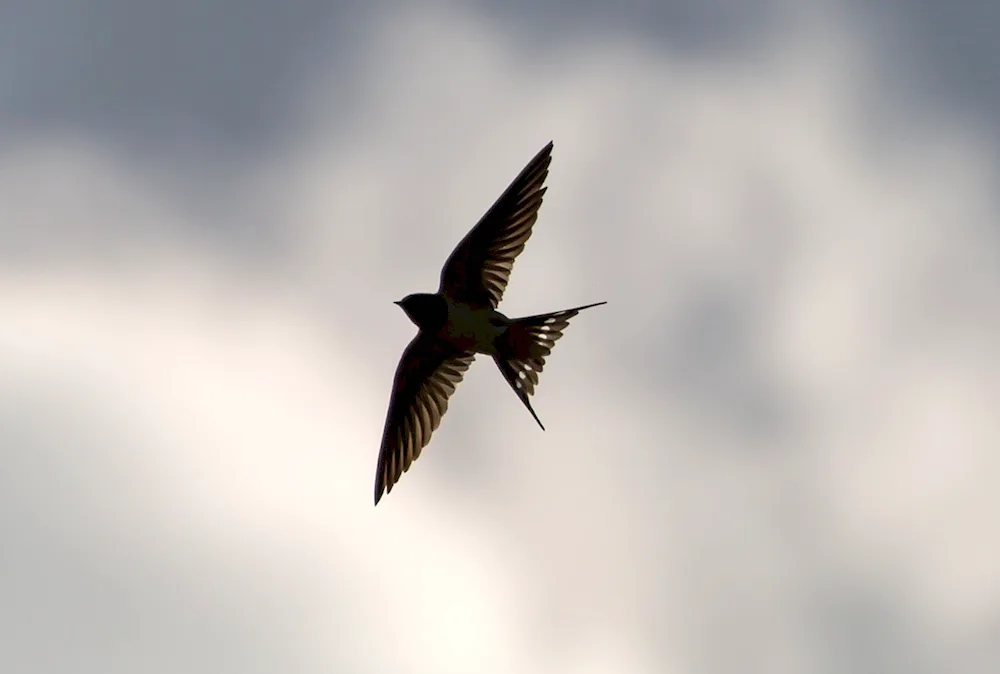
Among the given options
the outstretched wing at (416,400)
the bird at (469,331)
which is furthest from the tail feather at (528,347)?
the outstretched wing at (416,400)

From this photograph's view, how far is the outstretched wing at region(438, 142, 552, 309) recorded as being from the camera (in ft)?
27.9

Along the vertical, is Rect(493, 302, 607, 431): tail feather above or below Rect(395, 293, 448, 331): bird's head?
below

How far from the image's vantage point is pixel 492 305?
8.69 meters

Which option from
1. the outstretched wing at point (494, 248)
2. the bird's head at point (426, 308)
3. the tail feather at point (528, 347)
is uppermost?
the outstretched wing at point (494, 248)

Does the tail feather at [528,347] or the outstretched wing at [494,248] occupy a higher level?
the outstretched wing at [494,248]

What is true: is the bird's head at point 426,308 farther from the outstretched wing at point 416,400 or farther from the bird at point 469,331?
the outstretched wing at point 416,400

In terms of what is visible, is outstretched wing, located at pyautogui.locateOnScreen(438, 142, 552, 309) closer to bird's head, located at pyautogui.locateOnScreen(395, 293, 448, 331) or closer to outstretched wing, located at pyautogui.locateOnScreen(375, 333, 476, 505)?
bird's head, located at pyautogui.locateOnScreen(395, 293, 448, 331)

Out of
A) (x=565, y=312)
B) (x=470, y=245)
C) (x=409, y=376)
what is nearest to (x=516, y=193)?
(x=470, y=245)

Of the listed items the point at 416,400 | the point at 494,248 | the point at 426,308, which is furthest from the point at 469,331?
the point at 416,400

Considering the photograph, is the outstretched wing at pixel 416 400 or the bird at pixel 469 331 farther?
the outstretched wing at pixel 416 400

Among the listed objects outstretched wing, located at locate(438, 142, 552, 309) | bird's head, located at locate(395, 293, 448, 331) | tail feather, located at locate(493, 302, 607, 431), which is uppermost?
outstretched wing, located at locate(438, 142, 552, 309)

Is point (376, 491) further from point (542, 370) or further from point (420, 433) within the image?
point (542, 370)

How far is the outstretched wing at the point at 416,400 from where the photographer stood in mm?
9109

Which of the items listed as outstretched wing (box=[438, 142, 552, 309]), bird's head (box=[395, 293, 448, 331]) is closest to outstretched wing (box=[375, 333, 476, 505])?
bird's head (box=[395, 293, 448, 331])
